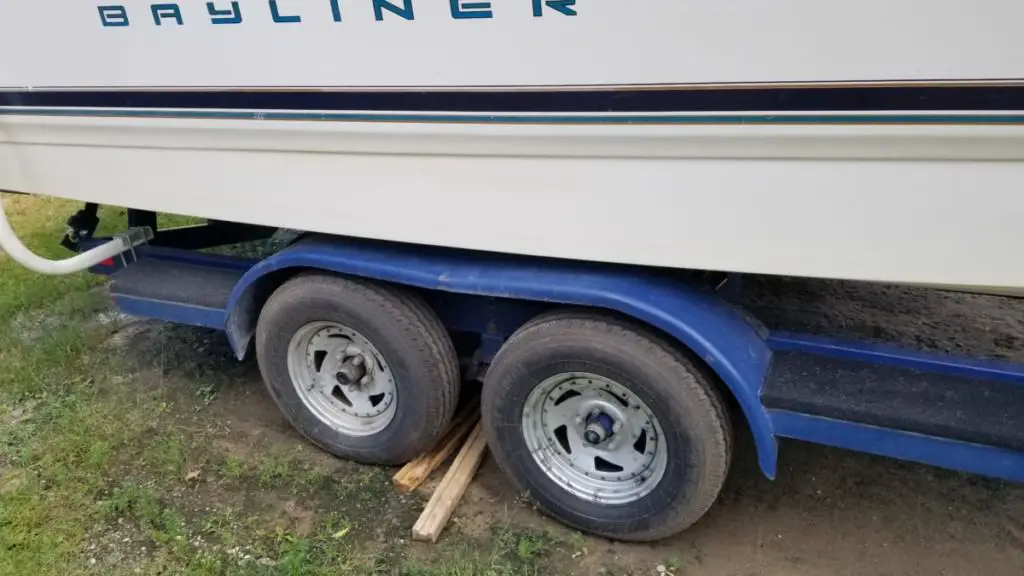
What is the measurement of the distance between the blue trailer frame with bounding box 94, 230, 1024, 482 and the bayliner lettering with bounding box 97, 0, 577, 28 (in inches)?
31.5

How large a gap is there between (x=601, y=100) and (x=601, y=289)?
1.91 ft

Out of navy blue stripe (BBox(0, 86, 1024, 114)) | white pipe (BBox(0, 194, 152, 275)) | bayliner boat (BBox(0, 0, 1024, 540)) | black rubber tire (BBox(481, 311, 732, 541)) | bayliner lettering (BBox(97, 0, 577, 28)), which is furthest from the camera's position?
white pipe (BBox(0, 194, 152, 275))

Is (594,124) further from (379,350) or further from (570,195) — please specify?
(379,350)

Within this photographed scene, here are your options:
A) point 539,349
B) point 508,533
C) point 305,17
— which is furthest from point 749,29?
point 508,533

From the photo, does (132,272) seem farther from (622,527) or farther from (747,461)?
(747,461)

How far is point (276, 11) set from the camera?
2.51 metres

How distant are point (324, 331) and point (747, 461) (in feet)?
5.79

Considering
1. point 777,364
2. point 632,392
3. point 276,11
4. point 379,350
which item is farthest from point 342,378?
point 777,364

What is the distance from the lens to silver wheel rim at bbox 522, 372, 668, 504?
2.67m

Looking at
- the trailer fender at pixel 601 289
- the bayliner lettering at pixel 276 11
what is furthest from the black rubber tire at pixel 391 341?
the bayliner lettering at pixel 276 11

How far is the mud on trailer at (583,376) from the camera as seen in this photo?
238 cm

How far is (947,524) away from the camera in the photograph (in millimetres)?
2842

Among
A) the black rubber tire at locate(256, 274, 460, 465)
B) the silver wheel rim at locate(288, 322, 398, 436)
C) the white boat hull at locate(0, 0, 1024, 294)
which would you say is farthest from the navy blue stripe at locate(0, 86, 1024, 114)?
the silver wheel rim at locate(288, 322, 398, 436)

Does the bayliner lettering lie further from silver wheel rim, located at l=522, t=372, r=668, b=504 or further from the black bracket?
the black bracket
